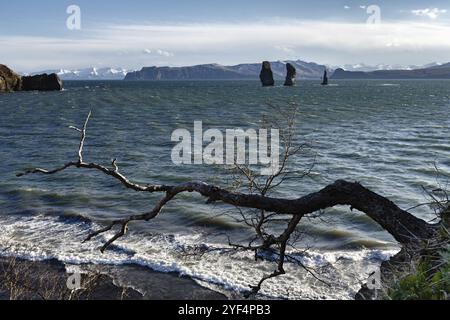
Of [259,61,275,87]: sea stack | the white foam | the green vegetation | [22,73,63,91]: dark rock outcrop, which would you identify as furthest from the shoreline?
[259,61,275,87]: sea stack

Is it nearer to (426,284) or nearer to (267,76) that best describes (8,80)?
(267,76)

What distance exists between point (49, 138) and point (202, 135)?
13.2 meters

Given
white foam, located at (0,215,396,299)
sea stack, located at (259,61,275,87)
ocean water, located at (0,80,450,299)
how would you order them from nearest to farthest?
white foam, located at (0,215,396,299) < ocean water, located at (0,80,450,299) < sea stack, located at (259,61,275,87)

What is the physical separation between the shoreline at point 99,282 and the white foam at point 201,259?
1.26ft

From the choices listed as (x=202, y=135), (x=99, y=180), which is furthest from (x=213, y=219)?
(x=202, y=135)

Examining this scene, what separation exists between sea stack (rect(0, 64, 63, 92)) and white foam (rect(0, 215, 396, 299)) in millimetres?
116184

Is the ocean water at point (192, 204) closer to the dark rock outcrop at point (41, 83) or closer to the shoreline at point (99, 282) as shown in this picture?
the shoreline at point (99, 282)

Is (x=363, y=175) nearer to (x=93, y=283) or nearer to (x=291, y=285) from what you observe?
(x=291, y=285)

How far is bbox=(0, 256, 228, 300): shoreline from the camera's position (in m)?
11.3

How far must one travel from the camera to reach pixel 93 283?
11922mm

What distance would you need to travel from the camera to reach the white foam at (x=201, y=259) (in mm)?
12195

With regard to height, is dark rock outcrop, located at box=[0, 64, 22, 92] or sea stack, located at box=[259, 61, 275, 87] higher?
sea stack, located at box=[259, 61, 275, 87]

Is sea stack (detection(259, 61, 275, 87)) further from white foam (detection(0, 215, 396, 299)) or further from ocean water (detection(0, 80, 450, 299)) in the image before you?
white foam (detection(0, 215, 396, 299))

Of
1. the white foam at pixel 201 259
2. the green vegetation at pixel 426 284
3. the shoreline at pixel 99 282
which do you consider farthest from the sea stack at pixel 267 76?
the green vegetation at pixel 426 284
